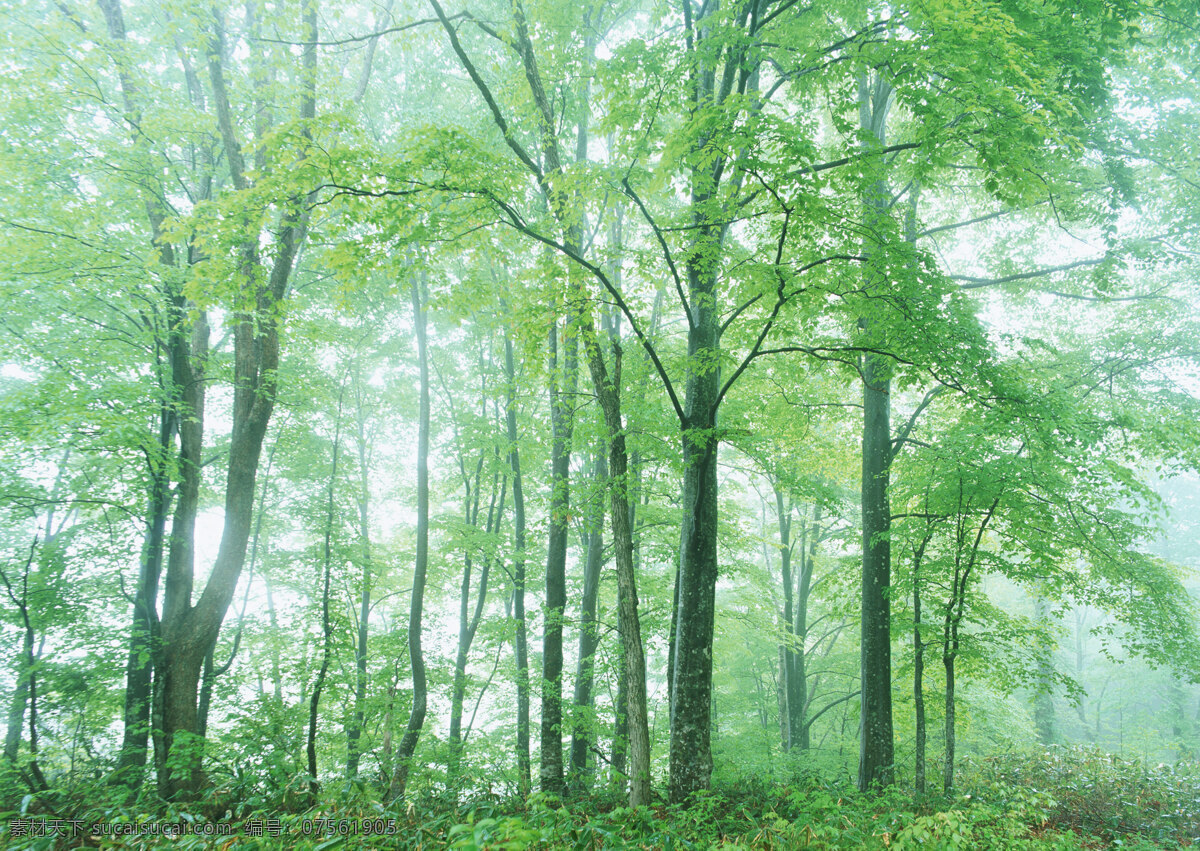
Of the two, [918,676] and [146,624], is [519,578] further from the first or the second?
[918,676]

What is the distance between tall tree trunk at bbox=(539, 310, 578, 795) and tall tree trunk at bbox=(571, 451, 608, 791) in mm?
422

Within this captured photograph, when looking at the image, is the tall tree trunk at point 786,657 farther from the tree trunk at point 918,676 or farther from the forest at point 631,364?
the tree trunk at point 918,676

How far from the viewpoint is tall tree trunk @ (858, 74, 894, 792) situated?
7043mm

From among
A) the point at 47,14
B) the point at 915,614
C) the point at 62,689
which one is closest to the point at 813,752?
the point at 915,614

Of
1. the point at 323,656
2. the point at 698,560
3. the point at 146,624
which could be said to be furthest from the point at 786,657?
the point at 146,624

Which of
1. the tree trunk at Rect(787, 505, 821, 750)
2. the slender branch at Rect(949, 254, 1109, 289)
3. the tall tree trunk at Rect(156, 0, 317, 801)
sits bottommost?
the tree trunk at Rect(787, 505, 821, 750)

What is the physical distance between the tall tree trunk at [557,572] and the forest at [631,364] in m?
0.08

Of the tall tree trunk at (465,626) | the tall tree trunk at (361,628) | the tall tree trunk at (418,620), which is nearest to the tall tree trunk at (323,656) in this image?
the tall tree trunk at (361,628)

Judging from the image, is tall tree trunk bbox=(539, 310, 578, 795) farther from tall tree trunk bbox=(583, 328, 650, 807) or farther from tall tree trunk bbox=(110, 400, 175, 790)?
tall tree trunk bbox=(110, 400, 175, 790)

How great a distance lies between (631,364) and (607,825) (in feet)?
18.3

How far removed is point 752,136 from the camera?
3.84 metres

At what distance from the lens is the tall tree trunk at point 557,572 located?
6434mm

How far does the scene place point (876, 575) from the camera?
7531 mm

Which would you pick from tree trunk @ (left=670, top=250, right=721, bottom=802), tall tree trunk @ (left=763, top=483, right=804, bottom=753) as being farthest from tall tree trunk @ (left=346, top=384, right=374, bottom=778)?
tall tree trunk @ (left=763, top=483, right=804, bottom=753)
